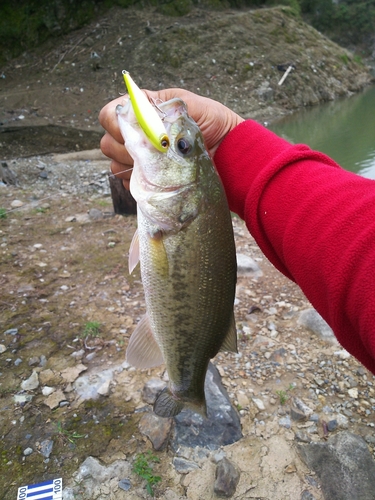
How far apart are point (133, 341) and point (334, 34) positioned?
47.8 metres

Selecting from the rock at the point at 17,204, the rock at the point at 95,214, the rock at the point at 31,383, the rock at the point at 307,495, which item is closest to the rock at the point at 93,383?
the rock at the point at 31,383

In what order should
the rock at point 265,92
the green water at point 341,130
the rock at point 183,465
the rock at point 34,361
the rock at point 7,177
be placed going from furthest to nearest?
the rock at point 265,92
the green water at point 341,130
the rock at point 7,177
the rock at point 34,361
the rock at point 183,465

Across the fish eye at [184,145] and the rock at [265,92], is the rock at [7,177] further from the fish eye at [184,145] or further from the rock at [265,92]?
the rock at [265,92]

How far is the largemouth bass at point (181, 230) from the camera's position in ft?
6.20

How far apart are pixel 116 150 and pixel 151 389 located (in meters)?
2.11

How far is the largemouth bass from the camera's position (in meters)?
1.89

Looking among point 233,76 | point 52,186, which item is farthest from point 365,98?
point 52,186

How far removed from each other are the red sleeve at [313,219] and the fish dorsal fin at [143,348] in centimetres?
79

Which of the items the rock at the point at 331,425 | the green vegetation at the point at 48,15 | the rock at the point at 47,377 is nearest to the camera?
the rock at the point at 331,425

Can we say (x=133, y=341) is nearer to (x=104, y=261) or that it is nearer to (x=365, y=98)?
(x=104, y=261)

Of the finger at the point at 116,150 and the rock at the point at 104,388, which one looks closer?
the finger at the point at 116,150

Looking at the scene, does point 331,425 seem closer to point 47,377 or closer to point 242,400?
point 242,400

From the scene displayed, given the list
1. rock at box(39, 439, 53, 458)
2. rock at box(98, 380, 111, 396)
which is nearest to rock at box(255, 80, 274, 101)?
rock at box(98, 380, 111, 396)

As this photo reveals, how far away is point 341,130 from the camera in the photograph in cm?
1473
